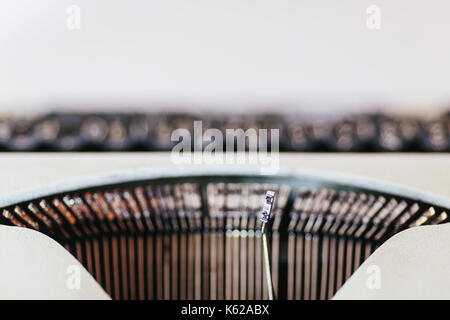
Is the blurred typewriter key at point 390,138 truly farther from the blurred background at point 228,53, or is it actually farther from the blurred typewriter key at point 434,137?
the blurred background at point 228,53

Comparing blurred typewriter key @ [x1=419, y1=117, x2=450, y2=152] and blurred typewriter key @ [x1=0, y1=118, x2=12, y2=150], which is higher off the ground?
blurred typewriter key @ [x1=0, y1=118, x2=12, y2=150]

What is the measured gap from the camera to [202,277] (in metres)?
0.52

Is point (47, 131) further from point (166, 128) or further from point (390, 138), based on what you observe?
point (390, 138)

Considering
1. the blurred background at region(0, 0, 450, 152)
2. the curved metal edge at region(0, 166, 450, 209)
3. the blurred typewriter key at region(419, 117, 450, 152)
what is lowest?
the curved metal edge at region(0, 166, 450, 209)

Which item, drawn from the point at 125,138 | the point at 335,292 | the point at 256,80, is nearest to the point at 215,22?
the point at 256,80

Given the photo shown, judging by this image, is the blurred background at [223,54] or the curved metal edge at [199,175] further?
the blurred background at [223,54]

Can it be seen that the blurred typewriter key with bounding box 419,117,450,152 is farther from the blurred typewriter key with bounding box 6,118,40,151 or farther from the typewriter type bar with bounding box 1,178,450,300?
Answer: the blurred typewriter key with bounding box 6,118,40,151

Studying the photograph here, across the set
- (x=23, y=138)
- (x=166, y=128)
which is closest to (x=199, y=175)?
(x=166, y=128)

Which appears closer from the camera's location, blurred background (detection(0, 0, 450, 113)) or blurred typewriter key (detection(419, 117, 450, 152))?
blurred typewriter key (detection(419, 117, 450, 152))

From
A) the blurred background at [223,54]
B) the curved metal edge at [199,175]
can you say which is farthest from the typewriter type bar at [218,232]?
the blurred background at [223,54]

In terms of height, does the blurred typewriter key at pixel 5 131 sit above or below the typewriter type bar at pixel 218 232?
above

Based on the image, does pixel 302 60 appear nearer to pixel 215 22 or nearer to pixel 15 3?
pixel 215 22

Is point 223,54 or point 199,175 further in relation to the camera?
point 223,54

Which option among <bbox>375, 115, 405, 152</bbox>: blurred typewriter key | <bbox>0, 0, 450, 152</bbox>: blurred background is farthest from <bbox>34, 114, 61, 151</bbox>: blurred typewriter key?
<bbox>375, 115, 405, 152</bbox>: blurred typewriter key
